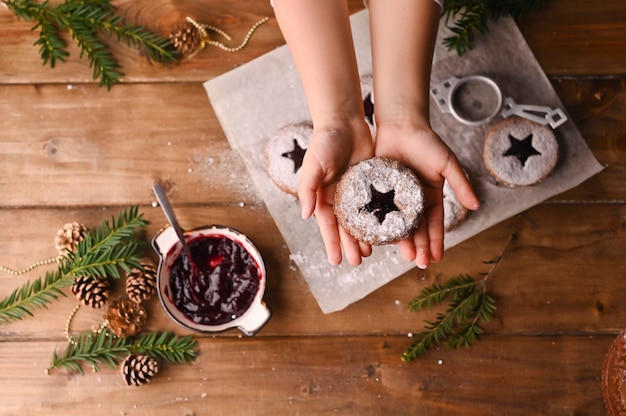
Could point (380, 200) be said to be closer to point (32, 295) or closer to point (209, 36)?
point (209, 36)

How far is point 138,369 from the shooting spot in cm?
183

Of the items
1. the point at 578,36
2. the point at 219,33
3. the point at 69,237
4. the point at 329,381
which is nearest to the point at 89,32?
the point at 219,33

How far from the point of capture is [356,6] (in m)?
2.03

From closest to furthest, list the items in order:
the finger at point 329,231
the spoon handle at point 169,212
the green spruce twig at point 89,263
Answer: the finger at point 329,231
the spoon handle at point 169,212
the green spruce twig at point 89,263

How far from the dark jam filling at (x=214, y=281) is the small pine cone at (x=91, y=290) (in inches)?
8.7

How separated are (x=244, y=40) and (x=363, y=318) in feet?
3.23

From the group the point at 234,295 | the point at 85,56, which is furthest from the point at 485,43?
the point at 85,56

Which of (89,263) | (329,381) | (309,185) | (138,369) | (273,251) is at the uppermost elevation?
(309,185)

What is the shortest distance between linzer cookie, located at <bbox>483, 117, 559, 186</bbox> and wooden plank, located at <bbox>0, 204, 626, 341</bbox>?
0.13m

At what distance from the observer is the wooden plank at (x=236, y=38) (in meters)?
2.00

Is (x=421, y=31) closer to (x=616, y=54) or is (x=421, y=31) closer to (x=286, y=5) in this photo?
(x=286, y=5)

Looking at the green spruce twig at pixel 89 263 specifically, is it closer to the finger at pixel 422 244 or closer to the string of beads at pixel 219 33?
the string of beads at pixel 219 33

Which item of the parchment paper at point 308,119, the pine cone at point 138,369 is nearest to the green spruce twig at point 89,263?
the pine cone at point 138,369

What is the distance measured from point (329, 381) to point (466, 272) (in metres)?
0.55
